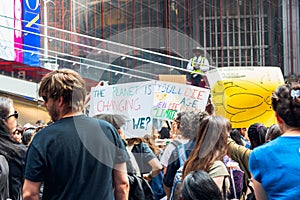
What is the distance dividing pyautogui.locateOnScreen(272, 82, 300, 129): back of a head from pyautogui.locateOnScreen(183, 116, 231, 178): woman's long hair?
85 cm

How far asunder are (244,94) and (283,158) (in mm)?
3550

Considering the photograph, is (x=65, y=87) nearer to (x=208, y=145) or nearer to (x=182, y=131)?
(x=208, y=145)

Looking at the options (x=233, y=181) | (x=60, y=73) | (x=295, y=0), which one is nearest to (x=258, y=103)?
(x=233, y=181)

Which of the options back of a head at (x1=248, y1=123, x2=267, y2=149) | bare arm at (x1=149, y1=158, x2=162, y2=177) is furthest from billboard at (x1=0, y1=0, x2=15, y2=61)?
back of a head at (x1=248, y1=123, x2=267, y2=149)

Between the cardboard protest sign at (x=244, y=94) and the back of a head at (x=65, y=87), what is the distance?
320 cm

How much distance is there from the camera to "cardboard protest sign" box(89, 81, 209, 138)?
500 centimetres

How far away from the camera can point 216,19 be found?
18891 mm

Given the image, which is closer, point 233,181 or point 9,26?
point 233,181

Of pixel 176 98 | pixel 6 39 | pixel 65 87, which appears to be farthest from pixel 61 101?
pixel 6 39

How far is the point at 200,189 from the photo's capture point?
293cm

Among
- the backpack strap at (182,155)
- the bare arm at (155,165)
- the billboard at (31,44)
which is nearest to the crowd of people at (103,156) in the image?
the backpack strap at (182,155)

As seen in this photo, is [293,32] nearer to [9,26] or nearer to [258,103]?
[9,26]

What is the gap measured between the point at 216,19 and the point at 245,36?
92 centimetres

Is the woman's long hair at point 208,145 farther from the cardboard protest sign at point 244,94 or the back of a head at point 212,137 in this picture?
the cardboard protest sign at point 244,94
